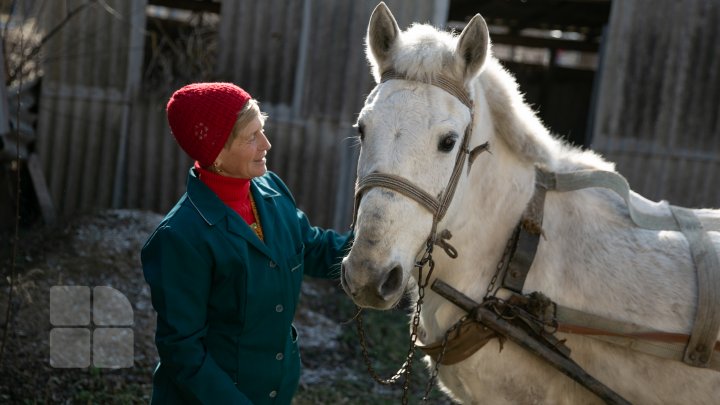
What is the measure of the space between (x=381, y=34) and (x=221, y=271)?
1035mm

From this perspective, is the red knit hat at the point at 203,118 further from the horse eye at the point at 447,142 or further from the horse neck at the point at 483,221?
the horse neck at the point at 483,221

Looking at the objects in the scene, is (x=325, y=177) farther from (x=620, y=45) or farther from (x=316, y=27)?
(x=620, y=45)

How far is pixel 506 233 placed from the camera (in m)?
2.62

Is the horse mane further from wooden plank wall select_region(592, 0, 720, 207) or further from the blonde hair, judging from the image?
wooden plank wall select_region(592, 0, 720, 207)

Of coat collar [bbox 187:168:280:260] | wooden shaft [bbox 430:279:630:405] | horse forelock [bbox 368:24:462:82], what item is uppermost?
horse forelock [bbox 368:24:462:82]

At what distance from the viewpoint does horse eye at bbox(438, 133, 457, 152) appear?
231 centimetres

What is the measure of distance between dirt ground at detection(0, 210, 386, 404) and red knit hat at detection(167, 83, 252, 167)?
7.22 ft

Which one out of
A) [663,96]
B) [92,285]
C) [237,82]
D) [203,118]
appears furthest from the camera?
[237,82]

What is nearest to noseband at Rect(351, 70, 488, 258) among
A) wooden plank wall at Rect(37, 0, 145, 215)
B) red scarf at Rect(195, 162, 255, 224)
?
red scarf at Rect(195, 162, 255, 224)

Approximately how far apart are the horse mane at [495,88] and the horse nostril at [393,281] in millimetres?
674

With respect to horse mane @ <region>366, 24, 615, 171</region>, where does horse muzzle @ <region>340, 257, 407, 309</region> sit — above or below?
below

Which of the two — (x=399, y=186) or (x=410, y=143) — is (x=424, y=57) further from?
(x=399, y=186)

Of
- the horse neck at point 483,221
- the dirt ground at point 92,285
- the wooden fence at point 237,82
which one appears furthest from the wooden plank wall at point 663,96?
the horse neck at point 483,221

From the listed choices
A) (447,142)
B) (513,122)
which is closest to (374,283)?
(447,142)
